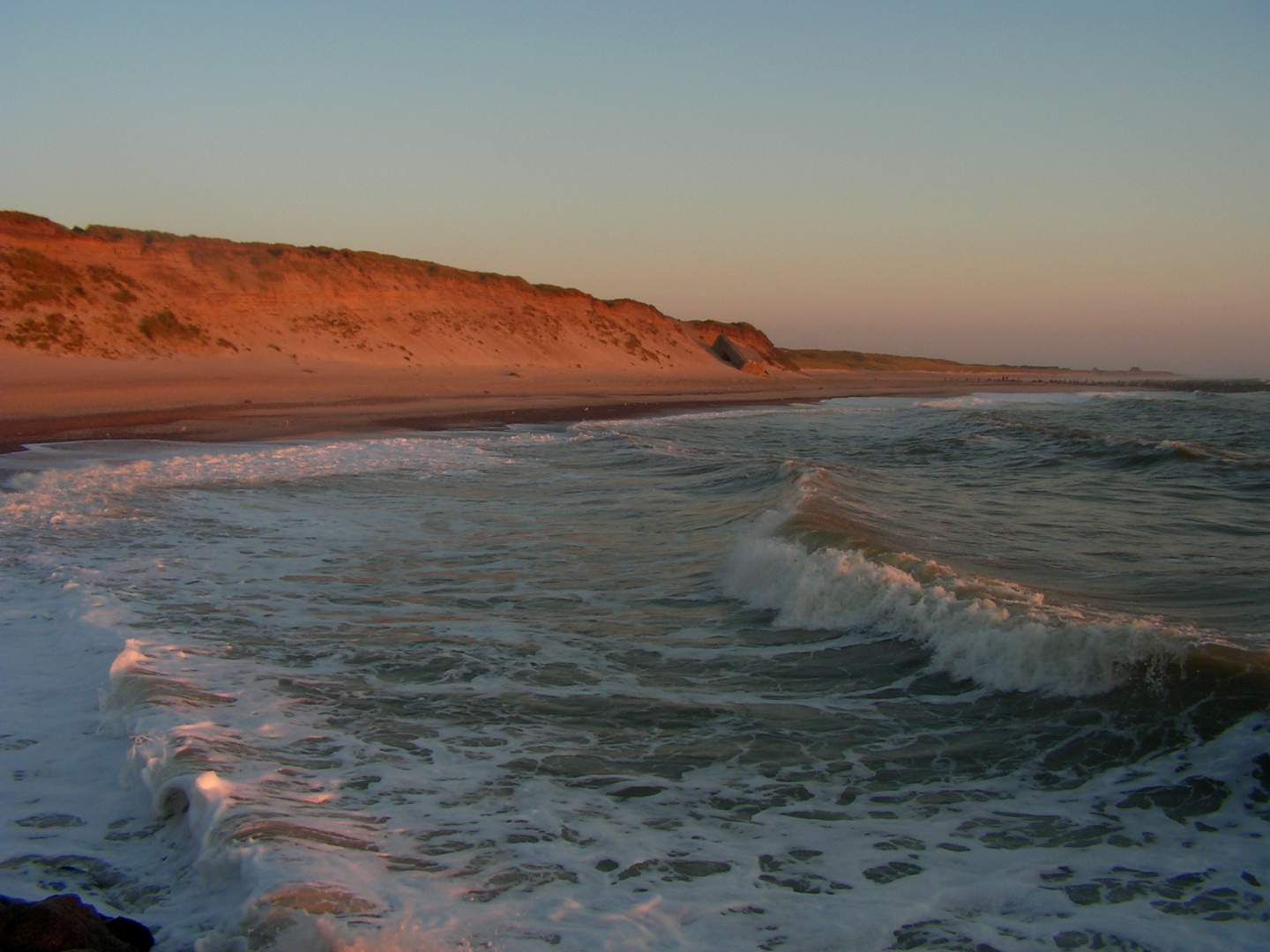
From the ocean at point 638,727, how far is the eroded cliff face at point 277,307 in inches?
722

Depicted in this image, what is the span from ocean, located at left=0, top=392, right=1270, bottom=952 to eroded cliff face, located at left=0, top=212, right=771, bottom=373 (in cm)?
1835

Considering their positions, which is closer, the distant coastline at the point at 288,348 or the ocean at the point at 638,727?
the ocean at the point at 638,727

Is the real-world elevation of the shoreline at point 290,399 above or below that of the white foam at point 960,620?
above

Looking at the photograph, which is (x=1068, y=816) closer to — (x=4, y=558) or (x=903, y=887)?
(x=903, y=887)

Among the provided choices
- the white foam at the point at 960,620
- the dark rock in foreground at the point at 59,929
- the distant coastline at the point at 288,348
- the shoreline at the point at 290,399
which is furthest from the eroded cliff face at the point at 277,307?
the dark rock in foreground at the point at 59,929

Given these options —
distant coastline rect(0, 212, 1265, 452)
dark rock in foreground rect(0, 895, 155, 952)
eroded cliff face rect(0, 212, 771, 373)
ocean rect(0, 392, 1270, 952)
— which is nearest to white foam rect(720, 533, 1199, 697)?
ocean rect(0, 392, 1270, 952)

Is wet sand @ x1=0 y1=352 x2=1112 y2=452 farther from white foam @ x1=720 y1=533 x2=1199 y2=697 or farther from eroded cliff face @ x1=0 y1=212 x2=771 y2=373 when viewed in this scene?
white foam @ x1=720 y1=533 x2=1199 y2=697

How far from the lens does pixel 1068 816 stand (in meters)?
3.53

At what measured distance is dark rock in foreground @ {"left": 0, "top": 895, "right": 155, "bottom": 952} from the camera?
2.14 meters

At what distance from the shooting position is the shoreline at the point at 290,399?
15.9 meters

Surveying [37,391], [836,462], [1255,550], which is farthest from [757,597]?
[37,391]

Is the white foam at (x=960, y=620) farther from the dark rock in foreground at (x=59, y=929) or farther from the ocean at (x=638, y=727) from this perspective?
the dark rock in foreground at (x=59, y=929)

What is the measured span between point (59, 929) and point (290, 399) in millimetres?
20997

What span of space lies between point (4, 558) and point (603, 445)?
10.3 metres
